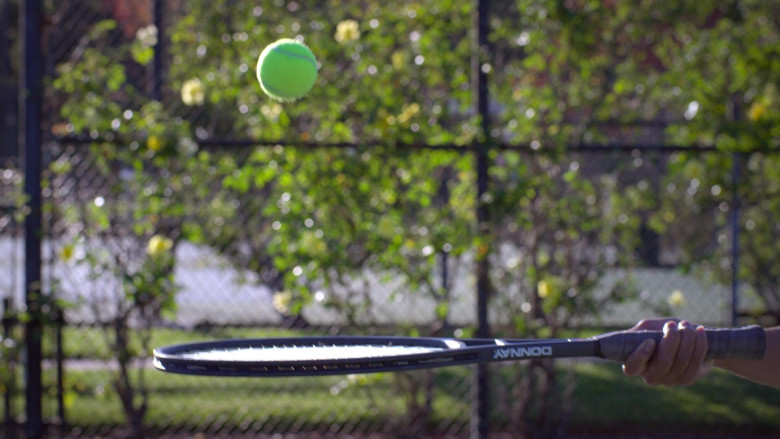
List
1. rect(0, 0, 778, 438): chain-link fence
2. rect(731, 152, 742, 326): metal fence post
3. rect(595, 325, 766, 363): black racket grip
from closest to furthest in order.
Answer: rect(595, 325, 766, 363): black racket grip, rect(0, 0, 778, 438): chain-link fence, rect(731, 152, 742, 326): metal fence post

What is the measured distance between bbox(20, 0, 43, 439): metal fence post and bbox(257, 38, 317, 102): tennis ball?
207 centimetres

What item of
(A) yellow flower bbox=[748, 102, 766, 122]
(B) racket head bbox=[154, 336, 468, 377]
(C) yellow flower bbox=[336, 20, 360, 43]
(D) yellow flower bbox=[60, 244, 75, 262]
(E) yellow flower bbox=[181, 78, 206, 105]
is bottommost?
(B) racket head bbox=[154, 336, 468, 377]

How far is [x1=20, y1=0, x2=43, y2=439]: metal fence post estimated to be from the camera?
4.25 m

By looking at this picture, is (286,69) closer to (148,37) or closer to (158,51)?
(148,37)

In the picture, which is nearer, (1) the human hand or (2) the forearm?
(1) the human hand

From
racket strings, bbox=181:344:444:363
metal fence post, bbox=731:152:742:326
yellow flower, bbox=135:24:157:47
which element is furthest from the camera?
metal fence post, bbox=731:152:742:326

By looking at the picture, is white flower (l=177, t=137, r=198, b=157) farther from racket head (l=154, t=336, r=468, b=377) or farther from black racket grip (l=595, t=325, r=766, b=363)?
black racket grip (l=595, t=325, r=766, b=363)

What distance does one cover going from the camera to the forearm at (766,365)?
2193 mm

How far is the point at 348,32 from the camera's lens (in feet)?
14.4

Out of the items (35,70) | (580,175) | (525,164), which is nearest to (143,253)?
→ (35,70)

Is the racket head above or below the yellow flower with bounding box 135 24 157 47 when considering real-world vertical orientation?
below

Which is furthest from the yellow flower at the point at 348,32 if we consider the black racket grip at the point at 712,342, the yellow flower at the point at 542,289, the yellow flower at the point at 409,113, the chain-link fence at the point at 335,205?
the black racket grip at the point at 712,342

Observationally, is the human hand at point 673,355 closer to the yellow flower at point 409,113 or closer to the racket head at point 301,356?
the racket head at point 301,356

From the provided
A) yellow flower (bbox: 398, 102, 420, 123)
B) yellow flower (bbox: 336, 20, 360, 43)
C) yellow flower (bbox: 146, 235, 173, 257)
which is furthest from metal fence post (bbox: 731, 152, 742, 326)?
yellow flower (bbox: 146, 235, 173, 257)
